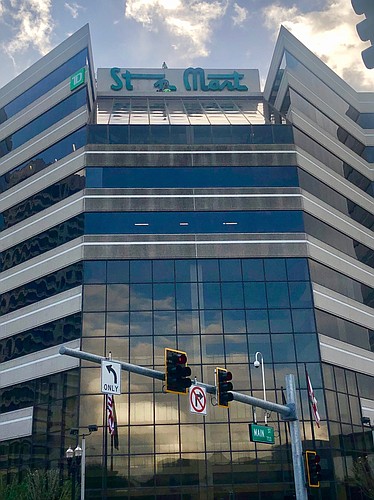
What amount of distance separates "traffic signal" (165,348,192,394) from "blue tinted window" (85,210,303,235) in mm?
27560

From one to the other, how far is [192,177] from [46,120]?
14.5m

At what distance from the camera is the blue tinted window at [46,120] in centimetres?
4919

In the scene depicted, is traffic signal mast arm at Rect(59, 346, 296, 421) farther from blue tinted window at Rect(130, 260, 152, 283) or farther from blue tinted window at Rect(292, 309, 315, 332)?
blue tinted window at Rect(130, 260, 152, 283)

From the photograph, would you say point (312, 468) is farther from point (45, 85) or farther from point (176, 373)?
point (45, 85)

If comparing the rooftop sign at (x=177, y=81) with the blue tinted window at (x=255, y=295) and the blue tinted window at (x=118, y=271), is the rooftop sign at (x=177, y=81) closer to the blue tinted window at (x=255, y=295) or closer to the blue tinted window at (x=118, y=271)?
the blue tinted window at (x=118, y=271)

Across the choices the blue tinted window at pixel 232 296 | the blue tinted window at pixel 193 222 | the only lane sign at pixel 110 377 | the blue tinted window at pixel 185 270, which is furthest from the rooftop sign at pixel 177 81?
the only lane sign at pixel 110 377

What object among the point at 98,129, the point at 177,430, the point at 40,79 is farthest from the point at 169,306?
the point at 40,79

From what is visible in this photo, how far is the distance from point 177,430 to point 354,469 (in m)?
→ 11.5

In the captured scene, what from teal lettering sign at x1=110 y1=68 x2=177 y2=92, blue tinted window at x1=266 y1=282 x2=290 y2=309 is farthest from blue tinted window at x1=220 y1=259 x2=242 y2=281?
teal lettering sign at x1=110 y1=68 x2=177 y2=92

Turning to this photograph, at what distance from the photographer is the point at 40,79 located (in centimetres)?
5319

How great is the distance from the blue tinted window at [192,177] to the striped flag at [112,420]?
1672 cm

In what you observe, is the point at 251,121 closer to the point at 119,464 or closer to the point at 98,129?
the point at 98,129

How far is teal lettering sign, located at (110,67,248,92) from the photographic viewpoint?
57.4 metres

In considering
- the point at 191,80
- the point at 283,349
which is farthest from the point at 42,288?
the point at 191,80
